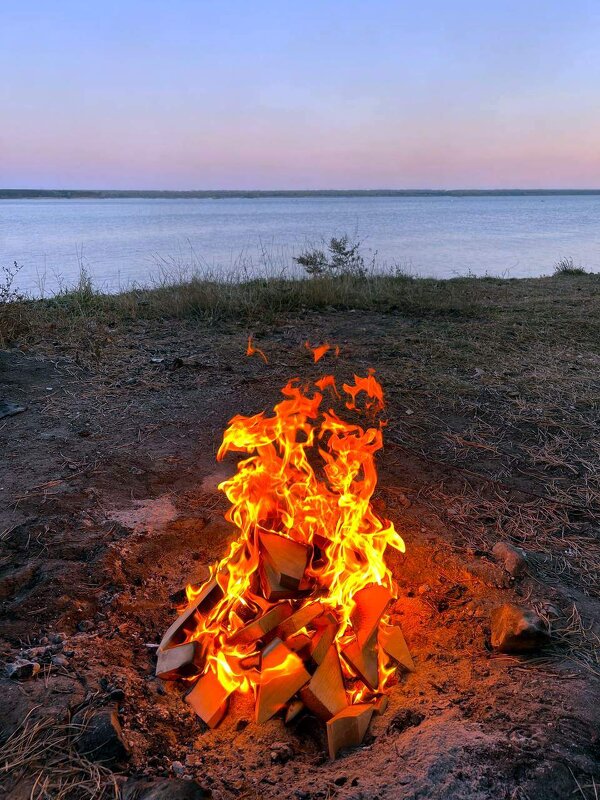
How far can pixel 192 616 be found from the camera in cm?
242

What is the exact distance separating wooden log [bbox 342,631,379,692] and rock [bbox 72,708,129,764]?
0.89 meters

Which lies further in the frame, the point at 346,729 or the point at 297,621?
the point at 297,621

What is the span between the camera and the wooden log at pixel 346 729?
1926 millimetres

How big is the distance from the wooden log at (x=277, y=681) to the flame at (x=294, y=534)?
0.02 metres

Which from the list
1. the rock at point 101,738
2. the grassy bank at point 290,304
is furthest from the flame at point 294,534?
the grassy bank at point 290,304

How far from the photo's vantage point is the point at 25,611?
7.90ft

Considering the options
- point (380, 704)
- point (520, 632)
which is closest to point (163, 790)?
point (380, 704)

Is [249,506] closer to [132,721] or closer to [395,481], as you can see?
[132,721]

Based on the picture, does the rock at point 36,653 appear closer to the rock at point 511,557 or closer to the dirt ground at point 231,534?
the dirt ground at point 231,534

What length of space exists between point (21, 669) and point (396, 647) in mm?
1485

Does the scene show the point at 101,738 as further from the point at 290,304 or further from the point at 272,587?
the point at 290,304

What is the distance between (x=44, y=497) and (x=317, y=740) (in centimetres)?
216

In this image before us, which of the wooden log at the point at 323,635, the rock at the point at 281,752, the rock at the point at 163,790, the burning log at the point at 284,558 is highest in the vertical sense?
the burning log at the point at 284,558

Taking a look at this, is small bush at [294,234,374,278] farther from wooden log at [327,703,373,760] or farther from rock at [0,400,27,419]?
wooden log at [327,703,373,760]
